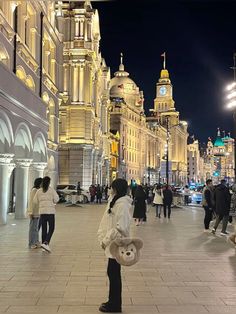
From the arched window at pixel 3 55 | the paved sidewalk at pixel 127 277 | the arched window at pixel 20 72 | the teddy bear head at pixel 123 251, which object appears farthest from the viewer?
the arched window at pixel 20 72

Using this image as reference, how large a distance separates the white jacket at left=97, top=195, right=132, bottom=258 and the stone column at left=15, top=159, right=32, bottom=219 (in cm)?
1440

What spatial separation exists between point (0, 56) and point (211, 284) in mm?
13872

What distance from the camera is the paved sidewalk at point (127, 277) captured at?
6781 mm

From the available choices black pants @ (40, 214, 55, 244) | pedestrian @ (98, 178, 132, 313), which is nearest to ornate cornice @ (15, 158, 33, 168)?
black pants @ (40, 214, 55, 244)

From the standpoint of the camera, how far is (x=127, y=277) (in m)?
8.88

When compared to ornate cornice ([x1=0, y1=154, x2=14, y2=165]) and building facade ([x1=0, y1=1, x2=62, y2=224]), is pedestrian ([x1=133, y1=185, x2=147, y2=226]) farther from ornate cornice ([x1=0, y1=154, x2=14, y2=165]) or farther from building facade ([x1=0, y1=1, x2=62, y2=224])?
ornate cornice ([x1=0, y1=154, x2=14, y2=165])

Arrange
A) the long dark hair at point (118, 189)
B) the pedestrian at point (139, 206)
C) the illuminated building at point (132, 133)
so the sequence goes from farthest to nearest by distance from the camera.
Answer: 1. the illuminated building at point (132, 133)
2. the pedestrian at point (139, 206)
3. the long dark hair at point (118, 189)

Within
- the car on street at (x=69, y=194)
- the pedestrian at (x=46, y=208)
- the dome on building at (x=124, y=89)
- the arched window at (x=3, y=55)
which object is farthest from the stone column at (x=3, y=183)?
the dome on building at (x=124, y=89)

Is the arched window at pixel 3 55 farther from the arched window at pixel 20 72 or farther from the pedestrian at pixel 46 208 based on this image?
the pedestrian at pixel 46 208

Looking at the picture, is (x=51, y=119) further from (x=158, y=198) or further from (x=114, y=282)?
(x=114, y=282)

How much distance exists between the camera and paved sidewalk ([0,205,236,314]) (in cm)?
678

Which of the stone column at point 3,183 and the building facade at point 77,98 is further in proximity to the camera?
the building facade at point 77,98

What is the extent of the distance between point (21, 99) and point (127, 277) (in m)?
12.1

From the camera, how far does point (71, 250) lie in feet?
39.8
